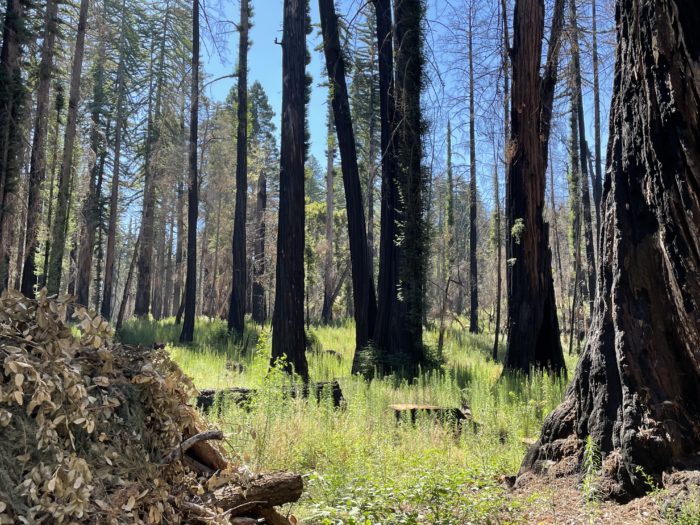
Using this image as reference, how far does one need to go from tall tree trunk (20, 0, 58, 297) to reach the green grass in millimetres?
8146

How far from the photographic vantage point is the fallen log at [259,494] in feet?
9.99

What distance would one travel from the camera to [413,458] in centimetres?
417

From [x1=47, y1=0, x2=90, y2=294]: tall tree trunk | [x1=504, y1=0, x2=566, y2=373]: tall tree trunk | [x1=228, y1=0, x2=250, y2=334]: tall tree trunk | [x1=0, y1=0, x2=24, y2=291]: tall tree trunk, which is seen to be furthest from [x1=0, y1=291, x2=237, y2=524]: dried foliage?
[x1=228, y1=0, x2=250, y2=334]: tall tree trunk

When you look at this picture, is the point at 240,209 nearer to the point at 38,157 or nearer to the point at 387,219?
the point at 38,157

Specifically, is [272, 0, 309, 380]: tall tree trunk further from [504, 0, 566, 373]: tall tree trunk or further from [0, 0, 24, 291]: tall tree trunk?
[0, 0, 24, 291]: tall tree trunk

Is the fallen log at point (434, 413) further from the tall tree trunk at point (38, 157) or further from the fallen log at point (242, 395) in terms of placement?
the tall tree trunk at point (38, 157)

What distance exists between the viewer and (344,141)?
1243cm

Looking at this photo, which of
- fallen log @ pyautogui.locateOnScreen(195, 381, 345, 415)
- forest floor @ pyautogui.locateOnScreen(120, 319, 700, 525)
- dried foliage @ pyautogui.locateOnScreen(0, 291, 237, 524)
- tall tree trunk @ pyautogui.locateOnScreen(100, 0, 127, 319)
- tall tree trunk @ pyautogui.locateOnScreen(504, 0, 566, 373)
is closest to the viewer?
dried foliage @ pyautogui.locateOnScreen(0, 291, 237, 524)

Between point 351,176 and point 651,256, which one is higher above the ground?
point 351,176

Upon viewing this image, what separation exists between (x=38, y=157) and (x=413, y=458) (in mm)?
14650

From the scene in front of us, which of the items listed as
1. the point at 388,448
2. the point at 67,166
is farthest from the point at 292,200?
the point at 67,166

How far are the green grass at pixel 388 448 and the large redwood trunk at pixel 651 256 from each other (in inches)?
37.0

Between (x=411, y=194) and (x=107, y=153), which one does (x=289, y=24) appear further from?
(x=107, y=153)

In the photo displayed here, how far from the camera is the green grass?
3479 millimetres
